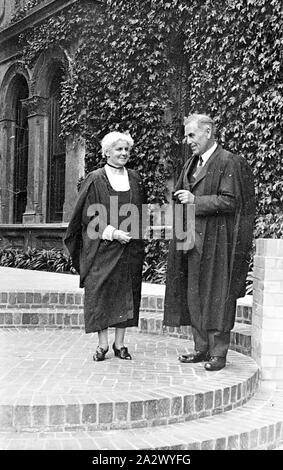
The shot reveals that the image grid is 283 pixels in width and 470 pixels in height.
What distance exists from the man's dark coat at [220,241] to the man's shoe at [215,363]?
0.74 feet

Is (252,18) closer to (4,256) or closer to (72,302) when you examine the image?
(72,302)

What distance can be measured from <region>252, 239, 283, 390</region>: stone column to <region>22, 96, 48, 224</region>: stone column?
31.0 ft

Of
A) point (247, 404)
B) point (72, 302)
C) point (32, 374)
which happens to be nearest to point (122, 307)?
point (32, 374)

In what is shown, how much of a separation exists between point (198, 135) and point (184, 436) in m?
2.04

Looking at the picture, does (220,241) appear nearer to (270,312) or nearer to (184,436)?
(270,312)

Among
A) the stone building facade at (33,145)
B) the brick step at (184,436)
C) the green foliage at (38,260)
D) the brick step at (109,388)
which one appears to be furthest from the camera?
the stone building facade at (33,145)

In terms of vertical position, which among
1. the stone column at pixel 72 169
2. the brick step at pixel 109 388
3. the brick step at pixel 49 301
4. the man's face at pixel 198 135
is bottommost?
the brick step at pixel 109 388

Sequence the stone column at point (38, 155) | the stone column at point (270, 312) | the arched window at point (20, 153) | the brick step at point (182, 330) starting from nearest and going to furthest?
the stone column at point (270, 312), the brick step at point (182, 330), the stone column at point (38, 155), the arched window at point (20, 153)

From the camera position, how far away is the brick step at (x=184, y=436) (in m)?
2.98

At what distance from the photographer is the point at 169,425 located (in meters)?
3.40

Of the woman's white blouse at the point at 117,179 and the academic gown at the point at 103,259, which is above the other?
the woman's white blouse at the point at 117,179

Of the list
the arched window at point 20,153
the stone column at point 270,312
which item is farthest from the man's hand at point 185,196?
the arched window at point 20,153

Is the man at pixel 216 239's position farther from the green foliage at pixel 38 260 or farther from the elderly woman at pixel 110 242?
the green foliage at pixel 38 260

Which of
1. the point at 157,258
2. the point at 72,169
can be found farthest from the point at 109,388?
the point at 72,169
